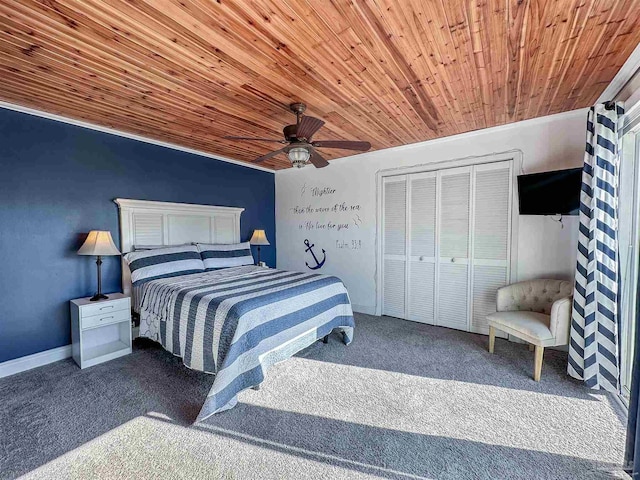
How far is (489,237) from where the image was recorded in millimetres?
3543

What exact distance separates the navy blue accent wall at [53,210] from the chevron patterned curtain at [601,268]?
15.4ft

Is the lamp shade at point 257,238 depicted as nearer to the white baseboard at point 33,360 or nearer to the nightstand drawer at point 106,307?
the nightstand drawer at point 106,307

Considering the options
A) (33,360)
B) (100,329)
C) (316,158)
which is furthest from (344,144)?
(33,360)

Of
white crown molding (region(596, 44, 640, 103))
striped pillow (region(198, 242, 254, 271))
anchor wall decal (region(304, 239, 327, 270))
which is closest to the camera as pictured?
white crown molding (region(596, 44, 640, 103))

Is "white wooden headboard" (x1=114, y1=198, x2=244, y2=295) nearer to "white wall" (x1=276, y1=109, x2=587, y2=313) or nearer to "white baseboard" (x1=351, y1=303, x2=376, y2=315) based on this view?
"white wall" (x1=276, y1=109, x2=587, y2=313)

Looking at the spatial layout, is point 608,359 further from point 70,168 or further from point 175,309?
point 70,168

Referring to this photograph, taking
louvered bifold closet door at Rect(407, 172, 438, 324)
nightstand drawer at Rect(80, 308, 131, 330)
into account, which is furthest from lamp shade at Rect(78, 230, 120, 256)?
louvered bifold closet door at Rect(407, 172, 438, 324)

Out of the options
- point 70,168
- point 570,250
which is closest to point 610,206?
point 570,250

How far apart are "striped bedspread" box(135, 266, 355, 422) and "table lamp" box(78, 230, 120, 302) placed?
0.40 m

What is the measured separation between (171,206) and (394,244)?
3.20 metres

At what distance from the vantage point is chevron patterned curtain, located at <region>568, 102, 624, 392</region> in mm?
2287

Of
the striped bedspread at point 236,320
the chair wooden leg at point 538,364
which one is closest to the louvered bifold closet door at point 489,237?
the chair wooden leg at point 538,364

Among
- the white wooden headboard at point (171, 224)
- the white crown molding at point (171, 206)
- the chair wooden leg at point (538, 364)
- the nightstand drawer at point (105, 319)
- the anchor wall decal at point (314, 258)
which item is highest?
the white crown molding at point (171, 206)

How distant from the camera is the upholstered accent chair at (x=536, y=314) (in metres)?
2.50
